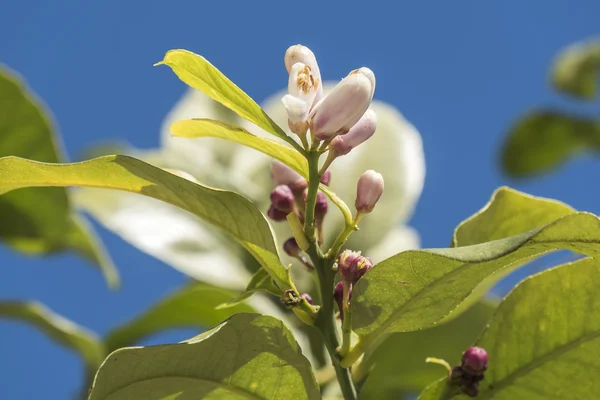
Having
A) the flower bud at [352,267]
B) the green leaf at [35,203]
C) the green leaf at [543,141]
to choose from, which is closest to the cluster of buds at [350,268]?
the flower bud at [352,267]

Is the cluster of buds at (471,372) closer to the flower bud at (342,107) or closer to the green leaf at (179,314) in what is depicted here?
the flower bud at (342,107)

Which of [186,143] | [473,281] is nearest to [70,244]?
[186,143]

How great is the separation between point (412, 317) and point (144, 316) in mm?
931

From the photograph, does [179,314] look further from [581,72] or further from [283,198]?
[581,72]

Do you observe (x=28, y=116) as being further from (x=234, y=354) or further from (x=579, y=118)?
(x=579, y=118)

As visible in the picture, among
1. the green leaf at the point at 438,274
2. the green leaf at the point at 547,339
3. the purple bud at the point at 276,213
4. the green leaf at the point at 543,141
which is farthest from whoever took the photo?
the green leaf at the point at 543,141

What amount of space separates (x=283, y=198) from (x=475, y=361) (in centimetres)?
24

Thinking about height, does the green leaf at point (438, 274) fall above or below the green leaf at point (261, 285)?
above

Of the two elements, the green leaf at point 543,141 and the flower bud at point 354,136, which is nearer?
the flower bud at point 354,136

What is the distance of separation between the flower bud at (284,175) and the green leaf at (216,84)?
4.2 inches

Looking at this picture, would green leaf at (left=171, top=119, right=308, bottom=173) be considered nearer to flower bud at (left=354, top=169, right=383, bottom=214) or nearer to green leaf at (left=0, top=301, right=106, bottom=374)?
flower bud at (left=354, top=169, right=383, bottom=214)

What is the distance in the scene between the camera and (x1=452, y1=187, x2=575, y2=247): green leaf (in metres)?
0.86

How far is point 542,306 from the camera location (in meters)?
0.76

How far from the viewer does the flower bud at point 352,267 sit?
28.4 inches
